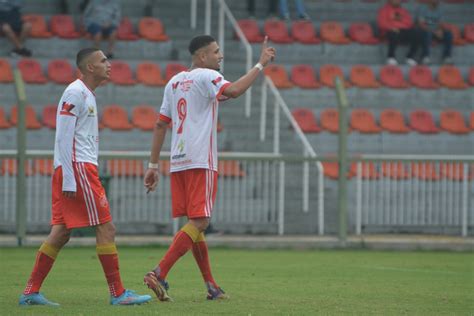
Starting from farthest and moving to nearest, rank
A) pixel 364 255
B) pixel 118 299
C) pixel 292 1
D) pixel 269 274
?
pixel 292 1
pixel 364 255
pixel 269 274
pixel 118 299

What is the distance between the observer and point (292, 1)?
A: 25.7 metres

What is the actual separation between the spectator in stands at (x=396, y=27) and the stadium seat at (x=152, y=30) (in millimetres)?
4602

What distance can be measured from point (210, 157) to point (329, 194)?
346 inches

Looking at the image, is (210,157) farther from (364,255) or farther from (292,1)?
(292,1)

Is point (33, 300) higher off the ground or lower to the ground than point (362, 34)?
lower

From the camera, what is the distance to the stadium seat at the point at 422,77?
2345cm

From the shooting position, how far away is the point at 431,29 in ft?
80.5

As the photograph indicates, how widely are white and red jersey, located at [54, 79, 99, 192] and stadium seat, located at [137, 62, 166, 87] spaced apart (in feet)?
40.4

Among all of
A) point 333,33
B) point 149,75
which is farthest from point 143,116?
point 333,33

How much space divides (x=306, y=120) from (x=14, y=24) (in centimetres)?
599

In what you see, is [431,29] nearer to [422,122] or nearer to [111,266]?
[422,122]

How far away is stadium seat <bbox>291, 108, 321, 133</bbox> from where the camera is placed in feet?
70.2

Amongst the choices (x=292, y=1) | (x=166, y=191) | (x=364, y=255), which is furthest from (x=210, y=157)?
(x=292, y=1)

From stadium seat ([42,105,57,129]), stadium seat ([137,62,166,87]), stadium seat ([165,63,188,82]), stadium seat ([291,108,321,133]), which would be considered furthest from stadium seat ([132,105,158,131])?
stadium seat ([291,108,321,133])
